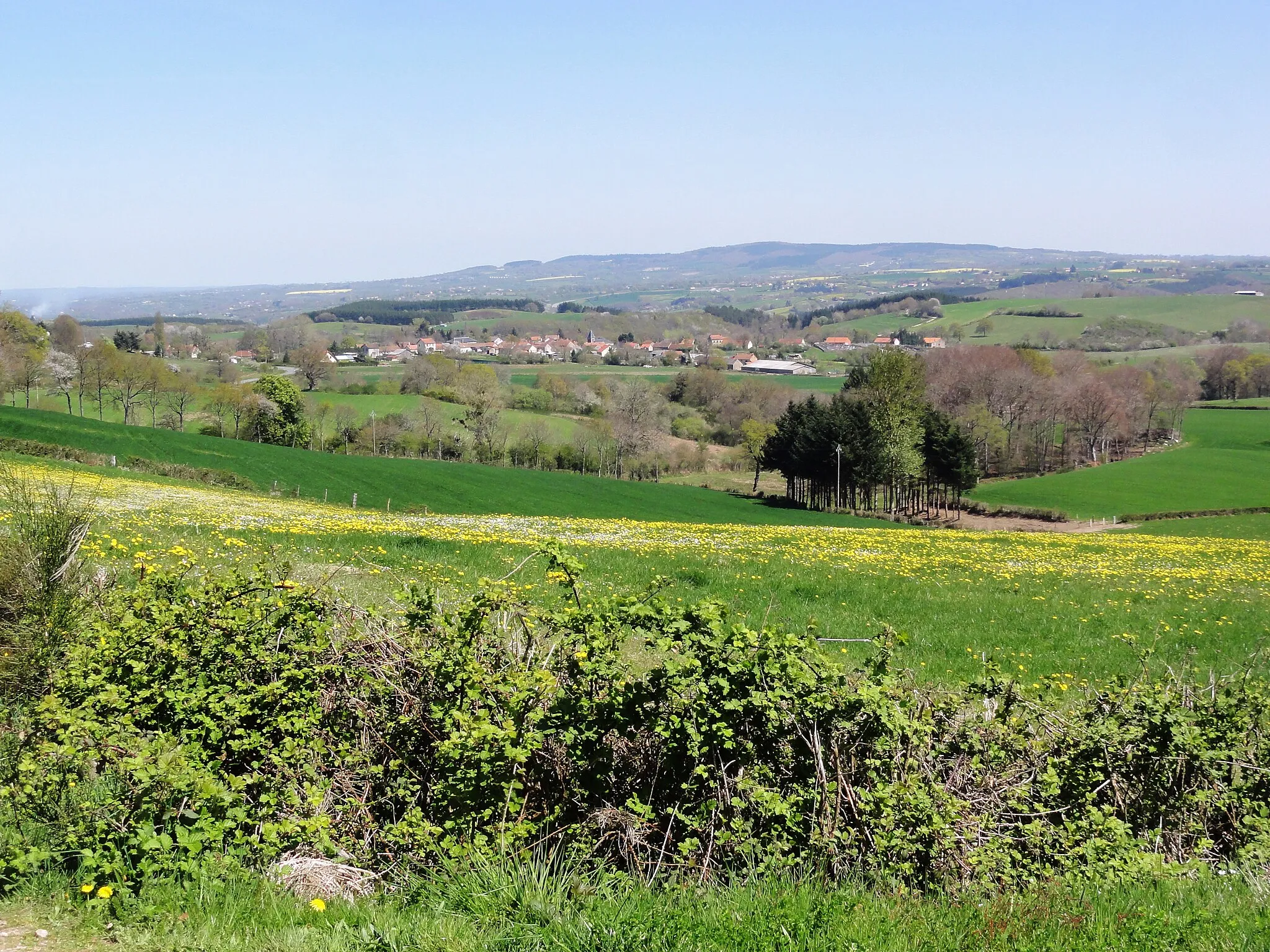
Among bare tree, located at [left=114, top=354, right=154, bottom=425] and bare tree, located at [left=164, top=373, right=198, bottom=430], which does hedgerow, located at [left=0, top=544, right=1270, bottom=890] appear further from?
bare tree, located at [left=164, top=373, right=198, bottom=430]

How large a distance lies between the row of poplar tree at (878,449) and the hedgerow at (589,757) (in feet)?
217

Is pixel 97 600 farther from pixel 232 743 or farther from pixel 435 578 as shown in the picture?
pixel 435 578

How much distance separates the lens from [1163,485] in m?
80.5

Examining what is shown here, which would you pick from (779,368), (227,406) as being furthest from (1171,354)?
(227,406)

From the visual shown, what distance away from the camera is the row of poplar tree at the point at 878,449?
73.6m

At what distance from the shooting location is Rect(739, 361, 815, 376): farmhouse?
187500mm

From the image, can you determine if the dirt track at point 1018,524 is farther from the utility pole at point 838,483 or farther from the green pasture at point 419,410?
the green pasture at point 419,410

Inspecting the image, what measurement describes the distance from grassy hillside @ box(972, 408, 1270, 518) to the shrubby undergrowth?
7181cm

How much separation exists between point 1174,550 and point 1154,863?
28812 millimetres

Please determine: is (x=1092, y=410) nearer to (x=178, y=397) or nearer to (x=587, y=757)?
(x=178, y=397)

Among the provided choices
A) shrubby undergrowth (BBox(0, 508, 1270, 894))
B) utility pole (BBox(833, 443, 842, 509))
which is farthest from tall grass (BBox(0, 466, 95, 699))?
utility pole (BBox(833, 443, 842, 509))

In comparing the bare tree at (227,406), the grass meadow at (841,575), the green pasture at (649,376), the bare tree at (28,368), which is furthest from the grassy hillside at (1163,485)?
the bare tree at (28,368)

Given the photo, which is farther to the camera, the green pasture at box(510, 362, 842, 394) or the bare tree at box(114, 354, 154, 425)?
the green pasture at box(510, 362, 842, 394)

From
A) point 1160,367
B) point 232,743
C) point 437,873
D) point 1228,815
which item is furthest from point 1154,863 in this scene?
point 1160,367
